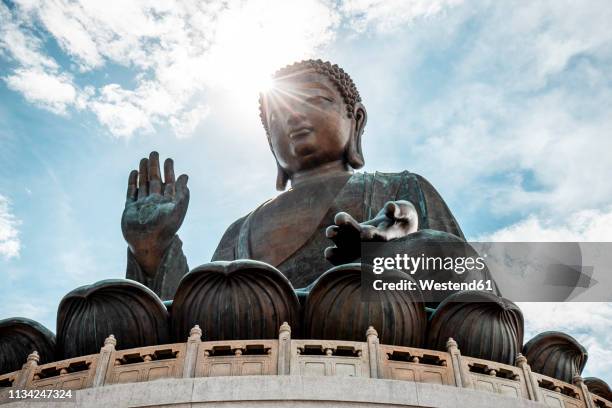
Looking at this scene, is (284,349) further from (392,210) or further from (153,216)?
(153,216)

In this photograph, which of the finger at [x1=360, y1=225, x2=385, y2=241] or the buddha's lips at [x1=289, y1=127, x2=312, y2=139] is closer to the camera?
the finger at [x1=360, y1=225, x2=385, y2=241]

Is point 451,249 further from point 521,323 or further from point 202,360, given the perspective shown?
point 202,360

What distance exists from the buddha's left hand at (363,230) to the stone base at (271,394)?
1494 millimetres

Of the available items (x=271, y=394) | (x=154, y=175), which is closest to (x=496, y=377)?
(x=271, y=394)

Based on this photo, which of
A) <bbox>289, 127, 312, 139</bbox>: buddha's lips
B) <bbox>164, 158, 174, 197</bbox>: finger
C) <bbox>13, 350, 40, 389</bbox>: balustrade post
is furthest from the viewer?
<bbox>289, 127, 312, 139</bbox>: buddha's lips

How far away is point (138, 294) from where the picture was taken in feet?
18.9

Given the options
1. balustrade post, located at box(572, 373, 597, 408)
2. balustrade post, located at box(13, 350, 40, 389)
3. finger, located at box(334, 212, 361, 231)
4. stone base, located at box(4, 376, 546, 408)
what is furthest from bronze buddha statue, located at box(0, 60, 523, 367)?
stone base, located at box(4, 376, 546, 408)

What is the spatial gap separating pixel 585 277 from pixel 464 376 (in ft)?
7.93

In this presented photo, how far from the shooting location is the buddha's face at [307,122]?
31.1 ft

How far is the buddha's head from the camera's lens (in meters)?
9.48

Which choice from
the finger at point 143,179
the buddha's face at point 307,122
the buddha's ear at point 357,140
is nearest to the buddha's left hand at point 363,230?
the finger at point 143,179

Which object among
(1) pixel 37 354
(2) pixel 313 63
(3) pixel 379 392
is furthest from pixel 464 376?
(2) pixel 313 63

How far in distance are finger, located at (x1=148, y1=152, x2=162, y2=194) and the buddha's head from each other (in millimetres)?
2010

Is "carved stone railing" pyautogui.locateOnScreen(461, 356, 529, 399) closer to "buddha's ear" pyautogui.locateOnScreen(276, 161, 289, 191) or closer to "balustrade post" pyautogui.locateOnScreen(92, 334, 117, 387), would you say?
"balustrade post" pyautogui.locateOnScreen(92, 334, 117, 387)
